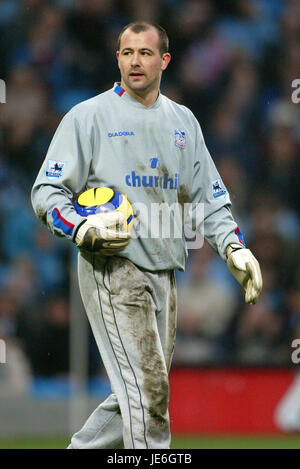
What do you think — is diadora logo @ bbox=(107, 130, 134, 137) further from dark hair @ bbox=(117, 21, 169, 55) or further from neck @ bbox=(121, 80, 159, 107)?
dark hair @ bbox=(117, 21, 169, 55)

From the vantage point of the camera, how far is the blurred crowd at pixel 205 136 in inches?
383

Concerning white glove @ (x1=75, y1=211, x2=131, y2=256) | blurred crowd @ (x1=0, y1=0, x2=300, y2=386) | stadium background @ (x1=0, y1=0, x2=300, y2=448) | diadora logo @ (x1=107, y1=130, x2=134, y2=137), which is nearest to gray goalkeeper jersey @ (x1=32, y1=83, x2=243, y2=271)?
diadora logo @ (x1=107, y1=130, x2=134, y2=137)

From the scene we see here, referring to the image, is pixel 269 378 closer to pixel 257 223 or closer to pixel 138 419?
pixel 257 223

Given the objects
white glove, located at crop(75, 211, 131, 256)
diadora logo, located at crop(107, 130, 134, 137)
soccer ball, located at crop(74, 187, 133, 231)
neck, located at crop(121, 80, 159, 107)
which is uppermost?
neck, located at crop(121, 80, 159, 107)

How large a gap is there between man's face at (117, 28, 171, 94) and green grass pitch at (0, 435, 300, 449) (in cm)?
379

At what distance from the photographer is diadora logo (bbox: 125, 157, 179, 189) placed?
4883 mm

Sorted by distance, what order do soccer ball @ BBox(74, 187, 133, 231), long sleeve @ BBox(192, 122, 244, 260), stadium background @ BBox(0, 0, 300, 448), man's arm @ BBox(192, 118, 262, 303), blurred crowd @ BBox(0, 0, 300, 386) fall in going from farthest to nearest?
blurred crowd @ BBox(0, 0, 300, 386)
stadium background @ BBox(0, 0, 300, 448)
long sleeve @ BBox(192, 122, 244, 260)
man's arm @ BBox(192, 118, 262, 303)
soccer ball @ BBox(74, 187, 133, 231)

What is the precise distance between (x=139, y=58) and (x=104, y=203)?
2.58 feet

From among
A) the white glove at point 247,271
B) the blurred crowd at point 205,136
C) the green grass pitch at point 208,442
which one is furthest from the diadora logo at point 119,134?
the blurred crowd at point 205,136

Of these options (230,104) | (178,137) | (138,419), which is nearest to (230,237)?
(178,137)

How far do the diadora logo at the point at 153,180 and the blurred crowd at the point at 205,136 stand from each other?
4637 mm

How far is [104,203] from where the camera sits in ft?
15.4

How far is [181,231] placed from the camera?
5.07 m
